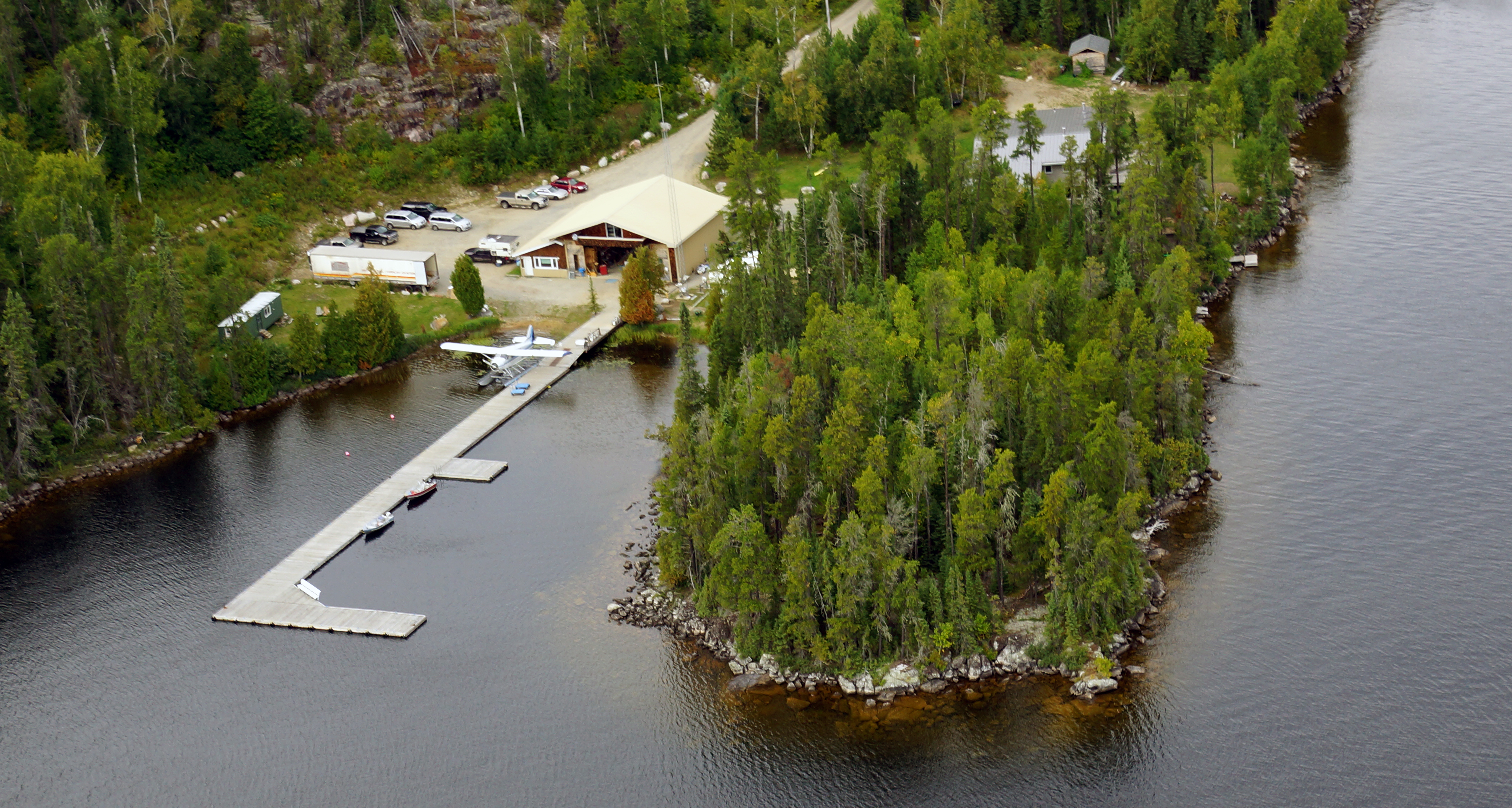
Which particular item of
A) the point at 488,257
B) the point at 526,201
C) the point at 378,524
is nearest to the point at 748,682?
the point at 378,524

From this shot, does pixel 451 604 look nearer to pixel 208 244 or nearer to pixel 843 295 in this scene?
pixel 843 295

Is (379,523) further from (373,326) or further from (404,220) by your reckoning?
(404,220)

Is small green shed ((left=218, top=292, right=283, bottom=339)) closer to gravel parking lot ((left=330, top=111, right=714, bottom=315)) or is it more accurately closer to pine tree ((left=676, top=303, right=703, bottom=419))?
gravel parking lot ((left=330, top=111, right=714, bottom=315))

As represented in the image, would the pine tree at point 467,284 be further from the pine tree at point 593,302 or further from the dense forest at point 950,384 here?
the dense forest at point 950,384

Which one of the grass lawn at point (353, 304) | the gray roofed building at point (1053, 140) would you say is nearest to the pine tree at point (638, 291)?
the grass lawn at point (353, 304)

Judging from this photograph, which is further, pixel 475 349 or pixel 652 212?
pixel 652 212

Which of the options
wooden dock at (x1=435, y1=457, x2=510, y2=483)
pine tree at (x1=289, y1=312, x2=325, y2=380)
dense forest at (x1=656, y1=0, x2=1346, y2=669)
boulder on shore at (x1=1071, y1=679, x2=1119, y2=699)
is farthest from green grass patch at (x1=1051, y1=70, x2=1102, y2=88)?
boulder on shore at (x1=1071, y1=679, x2=1119, y2=699)

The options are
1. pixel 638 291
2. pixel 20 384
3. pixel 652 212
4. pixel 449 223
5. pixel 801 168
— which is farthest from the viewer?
pixel 801 168
